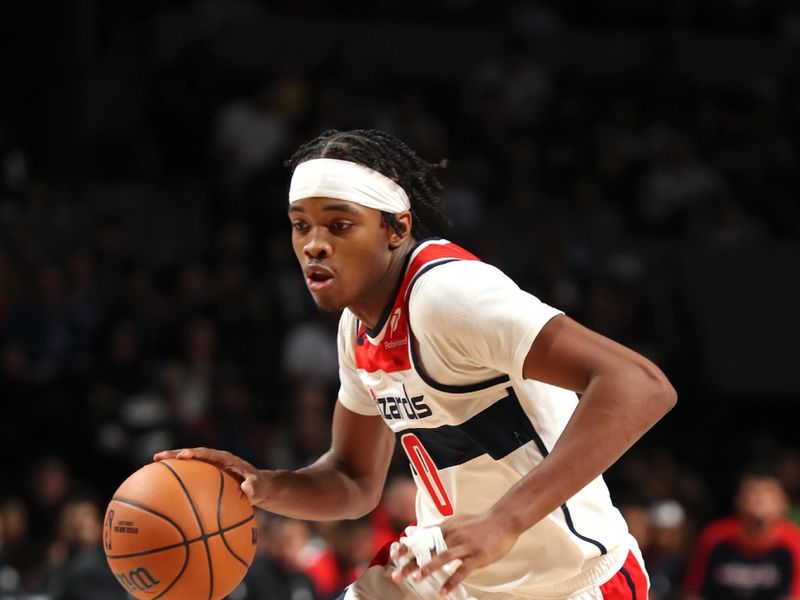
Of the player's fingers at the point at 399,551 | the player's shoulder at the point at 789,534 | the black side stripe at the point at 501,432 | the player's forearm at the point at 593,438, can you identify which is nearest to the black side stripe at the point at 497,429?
the black side stripe at the point at 501,432

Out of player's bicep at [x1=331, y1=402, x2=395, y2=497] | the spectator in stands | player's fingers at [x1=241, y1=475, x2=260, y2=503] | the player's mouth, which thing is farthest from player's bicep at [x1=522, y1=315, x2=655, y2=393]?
the spectator in stands

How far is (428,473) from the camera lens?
381 centimetres

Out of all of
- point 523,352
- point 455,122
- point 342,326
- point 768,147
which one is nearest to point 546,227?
point 455,122

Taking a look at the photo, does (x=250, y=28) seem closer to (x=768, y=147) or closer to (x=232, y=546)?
(x=768, y=147)

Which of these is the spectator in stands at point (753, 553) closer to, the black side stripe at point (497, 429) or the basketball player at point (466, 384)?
the basketball player at point (466, 384)

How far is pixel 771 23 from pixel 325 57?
517cm

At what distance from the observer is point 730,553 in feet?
29.8

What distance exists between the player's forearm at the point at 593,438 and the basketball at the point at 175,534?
1.02 m

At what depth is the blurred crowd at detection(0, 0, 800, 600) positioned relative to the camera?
904cm

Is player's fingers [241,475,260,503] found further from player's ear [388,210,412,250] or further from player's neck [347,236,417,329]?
player's ear [388,210,412,250]

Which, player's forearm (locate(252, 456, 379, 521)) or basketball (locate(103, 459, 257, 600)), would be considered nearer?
basketball (locate(103, 459, 257, 600))

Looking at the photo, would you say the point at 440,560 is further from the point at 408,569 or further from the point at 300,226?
the point at 300,226

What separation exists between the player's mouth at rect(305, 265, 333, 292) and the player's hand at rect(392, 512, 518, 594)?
2.87ft

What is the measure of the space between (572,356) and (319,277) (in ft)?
2.68
